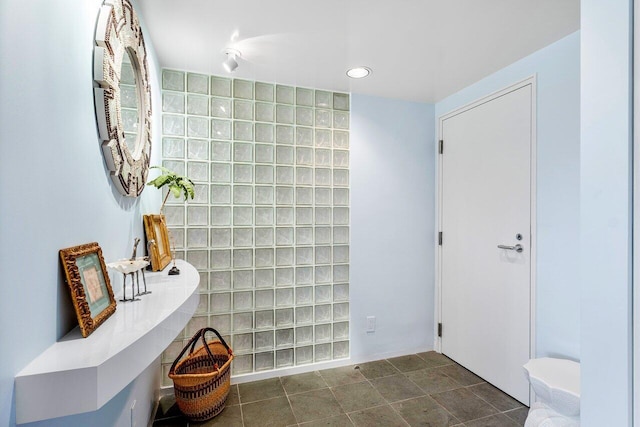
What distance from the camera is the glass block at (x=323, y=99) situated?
2.54 m

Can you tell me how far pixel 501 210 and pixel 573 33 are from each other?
3.59ft

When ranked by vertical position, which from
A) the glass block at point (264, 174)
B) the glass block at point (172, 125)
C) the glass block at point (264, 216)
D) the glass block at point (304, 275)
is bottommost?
the glass block at point (304, 275)

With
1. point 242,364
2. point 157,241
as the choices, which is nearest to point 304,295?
point 242,364

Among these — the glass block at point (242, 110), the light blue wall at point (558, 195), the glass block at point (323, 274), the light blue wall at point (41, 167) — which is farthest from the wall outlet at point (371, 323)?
the light blue wall at point (41, 167)

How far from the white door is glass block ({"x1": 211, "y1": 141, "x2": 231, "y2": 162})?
1.82 meters

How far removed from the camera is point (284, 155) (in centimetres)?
244

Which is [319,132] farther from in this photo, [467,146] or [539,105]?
[539,105]

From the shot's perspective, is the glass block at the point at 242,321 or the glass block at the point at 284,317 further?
the glass block at the point at 284,317

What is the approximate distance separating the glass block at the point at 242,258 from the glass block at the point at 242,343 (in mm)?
523

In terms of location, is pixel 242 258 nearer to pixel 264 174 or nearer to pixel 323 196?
pixel 264 174

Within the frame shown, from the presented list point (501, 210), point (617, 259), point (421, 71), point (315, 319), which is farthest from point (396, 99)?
point (617, 259)

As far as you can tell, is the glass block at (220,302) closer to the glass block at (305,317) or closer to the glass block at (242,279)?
the glass block at (242,279)

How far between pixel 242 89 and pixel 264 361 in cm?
207

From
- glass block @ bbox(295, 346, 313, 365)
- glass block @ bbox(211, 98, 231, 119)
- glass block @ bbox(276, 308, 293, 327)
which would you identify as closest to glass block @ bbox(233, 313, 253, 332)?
glass block @ bbox(276, 308, 293, 327)
